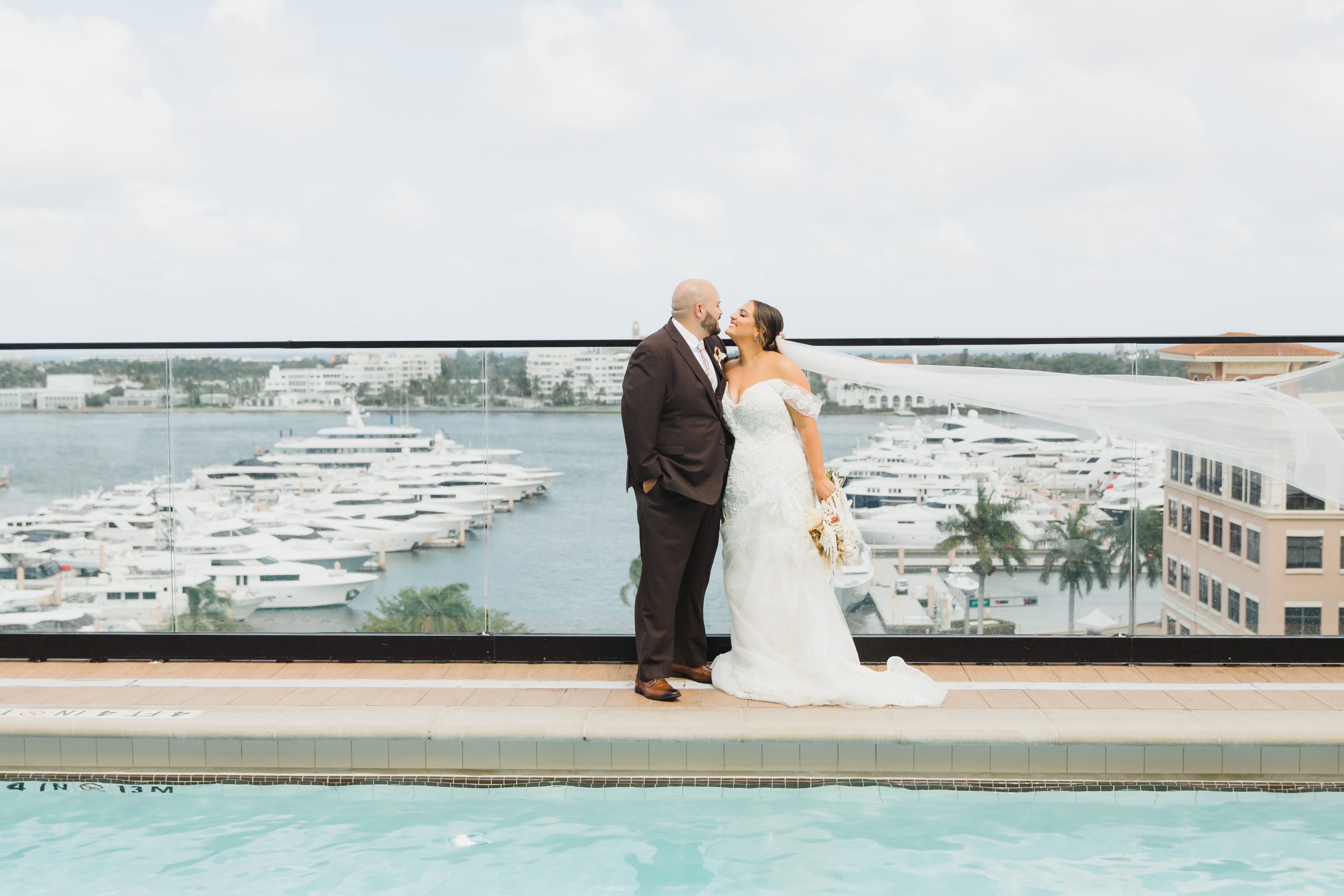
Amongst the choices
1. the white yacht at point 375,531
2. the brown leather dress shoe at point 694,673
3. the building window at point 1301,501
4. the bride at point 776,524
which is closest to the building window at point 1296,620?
the building window at point 1301,501

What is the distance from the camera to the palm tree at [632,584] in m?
4.36

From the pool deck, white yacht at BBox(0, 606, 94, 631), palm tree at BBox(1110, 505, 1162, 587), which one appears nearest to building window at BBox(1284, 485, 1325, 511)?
palm tree at BBox(1110, 505, 1162, 587)

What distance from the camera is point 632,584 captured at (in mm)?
4371

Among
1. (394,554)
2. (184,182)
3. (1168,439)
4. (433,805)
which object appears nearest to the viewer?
(433,805)

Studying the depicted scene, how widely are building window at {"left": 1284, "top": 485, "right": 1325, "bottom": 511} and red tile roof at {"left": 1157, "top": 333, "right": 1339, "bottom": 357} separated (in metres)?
0.52

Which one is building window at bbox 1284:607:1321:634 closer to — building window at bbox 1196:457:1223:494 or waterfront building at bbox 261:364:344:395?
building window at bbox 1196:457:1223:494

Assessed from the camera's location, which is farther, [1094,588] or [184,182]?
[184,182]

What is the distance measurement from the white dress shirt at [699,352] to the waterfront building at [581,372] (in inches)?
18.6

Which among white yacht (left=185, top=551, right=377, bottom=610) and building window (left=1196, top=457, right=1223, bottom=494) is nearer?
building window (left=1196, top=457, right=1223, bottom=494)

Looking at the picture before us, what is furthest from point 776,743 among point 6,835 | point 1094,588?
point 6,835

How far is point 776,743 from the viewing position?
3293mm

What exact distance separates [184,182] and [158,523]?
83.0 feet

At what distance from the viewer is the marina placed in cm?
424

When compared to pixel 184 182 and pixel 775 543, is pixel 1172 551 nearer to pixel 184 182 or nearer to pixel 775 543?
pixel 775 543
